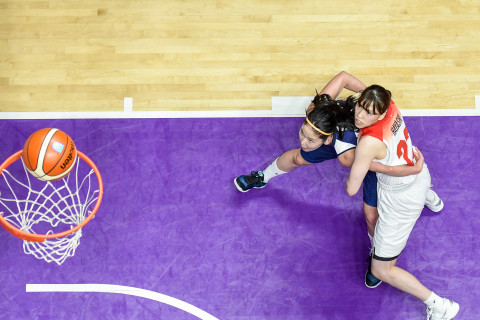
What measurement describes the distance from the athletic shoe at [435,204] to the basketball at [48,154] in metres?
2.94

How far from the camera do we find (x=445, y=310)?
4.34 meters

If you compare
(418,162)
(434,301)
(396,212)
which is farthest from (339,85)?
(434,301)

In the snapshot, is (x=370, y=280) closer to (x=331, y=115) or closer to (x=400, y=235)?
(x=400, y=235)

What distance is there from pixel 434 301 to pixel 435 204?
0.81 metres

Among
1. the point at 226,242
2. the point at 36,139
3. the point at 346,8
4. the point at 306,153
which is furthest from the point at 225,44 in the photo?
the point at 36,139

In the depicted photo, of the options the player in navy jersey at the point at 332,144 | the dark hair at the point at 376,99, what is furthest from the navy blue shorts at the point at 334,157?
the dark hair at the point at 376,99

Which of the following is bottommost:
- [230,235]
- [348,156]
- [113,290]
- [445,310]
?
[113,290]

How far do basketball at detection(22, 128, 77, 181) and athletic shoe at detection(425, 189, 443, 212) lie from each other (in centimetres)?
294

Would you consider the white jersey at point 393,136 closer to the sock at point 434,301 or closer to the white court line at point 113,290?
the sock at point 434,301

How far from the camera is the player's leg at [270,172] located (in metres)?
4.41

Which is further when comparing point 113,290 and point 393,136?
point 113,290

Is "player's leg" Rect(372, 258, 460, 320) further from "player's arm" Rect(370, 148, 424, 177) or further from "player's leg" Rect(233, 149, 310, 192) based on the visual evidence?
"player's leg" Rect(233, 149, 310, 192)

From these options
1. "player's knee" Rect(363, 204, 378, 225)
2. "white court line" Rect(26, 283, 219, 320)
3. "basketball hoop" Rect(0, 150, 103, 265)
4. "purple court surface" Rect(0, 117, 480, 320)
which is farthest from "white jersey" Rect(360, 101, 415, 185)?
"basketball hoop" Rect(0, 150, 103, 265)

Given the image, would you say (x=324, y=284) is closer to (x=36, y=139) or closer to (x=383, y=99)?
(x=383, y=99)
